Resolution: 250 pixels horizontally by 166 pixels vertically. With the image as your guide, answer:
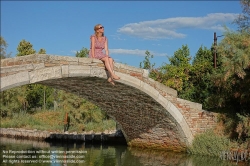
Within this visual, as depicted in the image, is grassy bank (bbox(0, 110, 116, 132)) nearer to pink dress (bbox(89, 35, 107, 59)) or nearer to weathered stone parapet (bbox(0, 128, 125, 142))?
weathered stone parapet (bbox(0, 128, 125, 142))

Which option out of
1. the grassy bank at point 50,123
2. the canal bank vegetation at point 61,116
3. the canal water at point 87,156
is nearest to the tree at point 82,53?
the canal bank vegetation at point 61,116

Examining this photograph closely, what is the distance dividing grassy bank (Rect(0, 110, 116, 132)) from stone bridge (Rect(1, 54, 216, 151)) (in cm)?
292

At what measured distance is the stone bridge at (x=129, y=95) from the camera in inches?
261

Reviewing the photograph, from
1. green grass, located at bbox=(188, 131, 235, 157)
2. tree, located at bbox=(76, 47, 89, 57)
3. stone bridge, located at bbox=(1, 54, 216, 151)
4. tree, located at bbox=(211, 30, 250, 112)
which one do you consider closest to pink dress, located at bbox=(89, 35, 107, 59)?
stone bridge, located at bbox=(1, 54, 216, 151)

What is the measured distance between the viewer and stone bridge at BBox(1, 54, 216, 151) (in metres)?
6.64

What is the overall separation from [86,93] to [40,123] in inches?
263

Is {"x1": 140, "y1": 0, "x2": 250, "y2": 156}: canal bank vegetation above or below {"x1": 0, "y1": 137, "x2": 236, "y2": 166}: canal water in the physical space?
above

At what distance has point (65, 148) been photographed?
11492 mm

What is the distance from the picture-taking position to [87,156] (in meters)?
10.1

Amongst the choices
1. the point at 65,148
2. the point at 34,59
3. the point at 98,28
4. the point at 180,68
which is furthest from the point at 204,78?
the point at 34,59

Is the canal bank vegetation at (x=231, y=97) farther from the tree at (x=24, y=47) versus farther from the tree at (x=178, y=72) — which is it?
the tree at (x=24, y=47)

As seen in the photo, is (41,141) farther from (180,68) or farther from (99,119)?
(180,68)

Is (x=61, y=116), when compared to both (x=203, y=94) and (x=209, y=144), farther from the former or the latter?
(x=209, y=144)

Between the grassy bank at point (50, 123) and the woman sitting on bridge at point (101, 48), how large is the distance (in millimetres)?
7475
